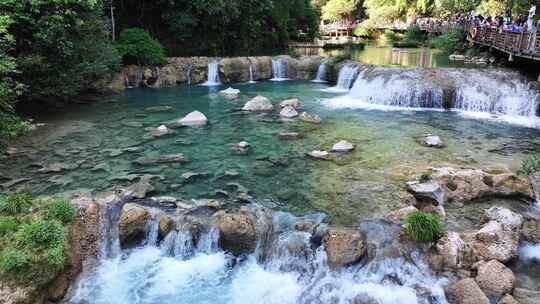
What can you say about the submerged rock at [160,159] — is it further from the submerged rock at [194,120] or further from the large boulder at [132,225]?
the submerged rock at [194,120]

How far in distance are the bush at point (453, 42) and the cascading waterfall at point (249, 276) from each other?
2671cm

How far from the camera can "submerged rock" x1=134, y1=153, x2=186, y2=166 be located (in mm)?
11492

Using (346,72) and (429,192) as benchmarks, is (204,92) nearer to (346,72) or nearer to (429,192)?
(346,72)

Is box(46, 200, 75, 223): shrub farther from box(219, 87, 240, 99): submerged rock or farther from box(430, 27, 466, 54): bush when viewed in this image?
box(430, 27, 466, 54): bush

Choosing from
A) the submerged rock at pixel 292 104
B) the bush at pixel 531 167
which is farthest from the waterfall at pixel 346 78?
the bush at pixel 531 167

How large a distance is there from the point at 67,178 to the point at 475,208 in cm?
934

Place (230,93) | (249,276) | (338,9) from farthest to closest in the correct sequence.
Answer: (338,9) < (230,93) < (249,276)

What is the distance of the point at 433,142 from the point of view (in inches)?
510

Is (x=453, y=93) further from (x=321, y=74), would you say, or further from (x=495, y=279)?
(x=495, y=279)

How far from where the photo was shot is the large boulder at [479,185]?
30.9ft

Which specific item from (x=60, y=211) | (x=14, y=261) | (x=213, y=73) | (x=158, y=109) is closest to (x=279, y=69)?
(x=213, y=73)

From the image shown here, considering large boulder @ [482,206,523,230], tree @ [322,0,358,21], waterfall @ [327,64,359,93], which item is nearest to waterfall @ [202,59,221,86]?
waterfall @ [327,64,359,93]

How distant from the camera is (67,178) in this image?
33.7 ft

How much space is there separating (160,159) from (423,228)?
7183 mm
